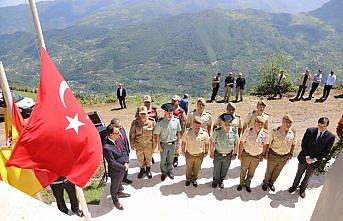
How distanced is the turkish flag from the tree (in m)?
16.5

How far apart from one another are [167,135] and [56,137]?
3.50 meters

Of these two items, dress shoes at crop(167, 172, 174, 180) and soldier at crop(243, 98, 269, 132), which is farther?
dress shoes at crop(167, 172, 174, 180)

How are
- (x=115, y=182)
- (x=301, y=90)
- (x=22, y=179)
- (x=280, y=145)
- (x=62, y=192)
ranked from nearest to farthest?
1. (x=22, y=179)
2. (x=62, y=192)
3. (x=115, y=182)
4. (x=280, y=145)
5. (x=301, y=90)

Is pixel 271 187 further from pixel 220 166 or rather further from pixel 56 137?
pixel 56 137

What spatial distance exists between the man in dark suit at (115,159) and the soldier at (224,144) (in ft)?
6.27

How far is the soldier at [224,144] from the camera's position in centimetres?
726

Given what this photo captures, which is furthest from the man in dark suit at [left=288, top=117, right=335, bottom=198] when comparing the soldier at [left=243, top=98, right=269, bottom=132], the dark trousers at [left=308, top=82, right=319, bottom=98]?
the dark trousers at [left=308, top=82, right=319, bottom=98]

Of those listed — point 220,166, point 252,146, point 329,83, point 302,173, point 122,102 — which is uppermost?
point 252,146

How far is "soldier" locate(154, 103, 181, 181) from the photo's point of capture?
762cm

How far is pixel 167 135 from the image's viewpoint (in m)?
7.69

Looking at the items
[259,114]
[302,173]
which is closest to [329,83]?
[259,114]

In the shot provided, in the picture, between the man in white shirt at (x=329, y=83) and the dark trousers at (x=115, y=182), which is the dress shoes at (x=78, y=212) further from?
the man in white shirt at (x=329, y=83)

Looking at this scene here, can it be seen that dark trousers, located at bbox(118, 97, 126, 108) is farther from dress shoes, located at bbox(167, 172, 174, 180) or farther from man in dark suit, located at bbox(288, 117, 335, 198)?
man in dark suit, located at bbox(288, 117, 335, 198)

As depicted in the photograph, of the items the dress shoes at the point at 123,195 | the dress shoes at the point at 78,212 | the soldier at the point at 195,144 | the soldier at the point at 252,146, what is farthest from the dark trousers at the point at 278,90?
the dress shoes at the point at 78,212
